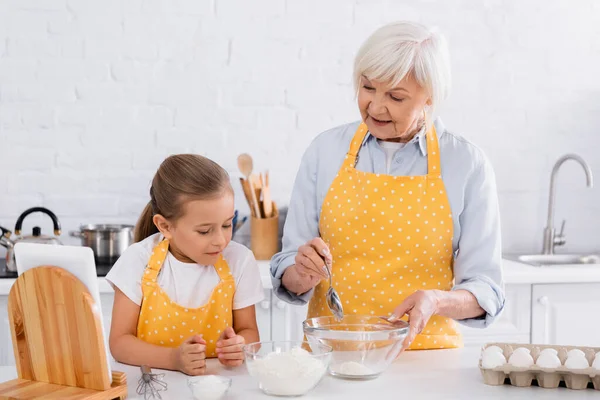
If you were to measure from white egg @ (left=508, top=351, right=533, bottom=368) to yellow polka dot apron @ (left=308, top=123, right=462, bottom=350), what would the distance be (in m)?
0.38

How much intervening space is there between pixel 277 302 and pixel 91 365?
1.68 m

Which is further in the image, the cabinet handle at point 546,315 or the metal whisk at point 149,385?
the cabinet handle at point 546,315

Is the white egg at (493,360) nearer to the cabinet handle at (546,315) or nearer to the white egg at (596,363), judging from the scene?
the white egg at (596,363)

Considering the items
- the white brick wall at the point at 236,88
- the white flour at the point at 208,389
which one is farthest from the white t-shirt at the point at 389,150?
the white brick wall at the point at 236,88

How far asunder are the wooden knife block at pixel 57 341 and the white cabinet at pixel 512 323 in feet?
6.62

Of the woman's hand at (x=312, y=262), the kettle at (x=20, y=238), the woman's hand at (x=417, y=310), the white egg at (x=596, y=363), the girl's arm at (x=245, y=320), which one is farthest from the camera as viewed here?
the kettle at (x=20, y=238)

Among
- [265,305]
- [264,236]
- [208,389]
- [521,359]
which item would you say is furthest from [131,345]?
[264,236]

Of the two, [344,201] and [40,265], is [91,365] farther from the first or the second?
[344,201]

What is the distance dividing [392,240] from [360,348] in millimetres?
464

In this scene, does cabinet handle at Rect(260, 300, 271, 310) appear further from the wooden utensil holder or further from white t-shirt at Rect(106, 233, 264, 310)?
white t-shirt at Rect(106, 233, 264, 310)

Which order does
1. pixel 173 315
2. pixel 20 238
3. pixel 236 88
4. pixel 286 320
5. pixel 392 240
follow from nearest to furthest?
pixel 173 315 → pixel 392 240 → pixel 20 238 → pixel 286 320 → pixel 236 88

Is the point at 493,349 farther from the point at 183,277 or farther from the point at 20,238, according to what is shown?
the point at 20,238

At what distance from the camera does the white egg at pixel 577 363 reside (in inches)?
66.1

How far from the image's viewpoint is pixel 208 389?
62.5 inches
